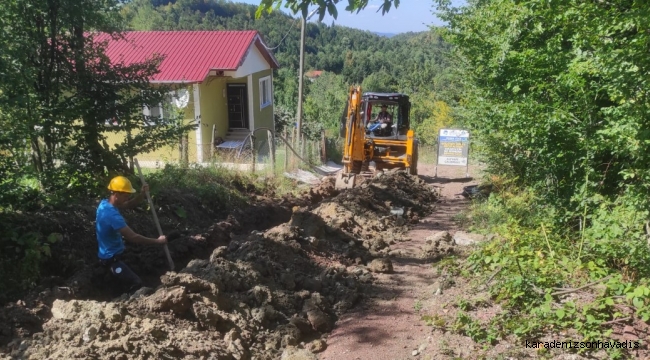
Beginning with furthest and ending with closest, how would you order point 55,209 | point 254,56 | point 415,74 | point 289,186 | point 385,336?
point 415,74
point 254,56
point 289,186
point 55,209
point 385,336

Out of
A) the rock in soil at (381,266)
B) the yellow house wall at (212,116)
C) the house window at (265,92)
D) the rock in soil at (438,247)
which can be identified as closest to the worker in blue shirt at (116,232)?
the rock in soil at (381,266)

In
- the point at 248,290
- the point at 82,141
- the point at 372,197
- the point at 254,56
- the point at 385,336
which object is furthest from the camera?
the point at 254,56

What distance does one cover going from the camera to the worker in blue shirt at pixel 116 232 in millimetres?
5699

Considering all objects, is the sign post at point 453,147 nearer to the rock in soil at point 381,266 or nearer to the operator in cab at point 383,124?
the operator in cab at point 383,124

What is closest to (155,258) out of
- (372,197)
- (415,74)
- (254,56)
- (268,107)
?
(372,197)

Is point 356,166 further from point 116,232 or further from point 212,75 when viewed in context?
point 116,232

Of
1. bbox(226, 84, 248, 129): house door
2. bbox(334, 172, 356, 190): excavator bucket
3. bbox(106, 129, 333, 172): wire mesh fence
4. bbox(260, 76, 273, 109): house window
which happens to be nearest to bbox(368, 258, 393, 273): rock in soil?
bbox(106, 129, 333, 172): wire mesh fence

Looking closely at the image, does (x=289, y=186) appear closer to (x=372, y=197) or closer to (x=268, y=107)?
(x=372, y=197)

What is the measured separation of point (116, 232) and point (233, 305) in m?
1.71

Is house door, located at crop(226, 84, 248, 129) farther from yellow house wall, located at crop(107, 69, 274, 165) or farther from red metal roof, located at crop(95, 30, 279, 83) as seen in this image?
red metal roof, located at crop(95, 30, 279, 83)

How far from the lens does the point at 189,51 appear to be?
64.0 feet

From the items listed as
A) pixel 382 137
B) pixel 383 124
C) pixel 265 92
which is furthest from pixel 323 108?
pixel 382 137

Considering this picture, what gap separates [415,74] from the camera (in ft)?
172

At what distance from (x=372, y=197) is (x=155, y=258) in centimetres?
554
